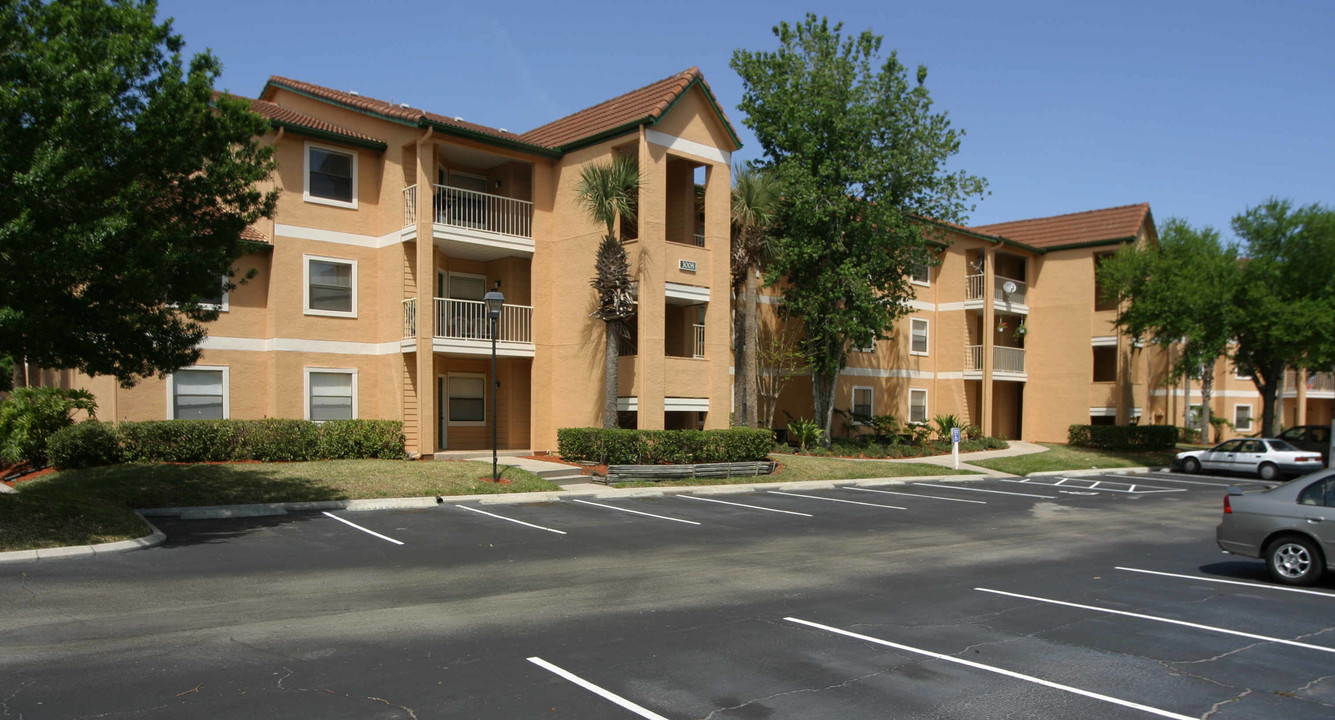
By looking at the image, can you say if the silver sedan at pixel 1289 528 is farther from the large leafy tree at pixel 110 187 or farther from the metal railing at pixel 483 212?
the metal railing at pixel 483 212

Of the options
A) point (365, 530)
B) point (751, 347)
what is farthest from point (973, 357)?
point (365, 530)

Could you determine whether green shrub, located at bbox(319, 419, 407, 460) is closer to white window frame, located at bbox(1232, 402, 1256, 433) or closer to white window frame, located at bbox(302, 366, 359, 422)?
white window frame, located at bbox(302, 366, 359, 422)

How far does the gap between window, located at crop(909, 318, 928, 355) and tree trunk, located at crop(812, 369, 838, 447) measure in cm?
672

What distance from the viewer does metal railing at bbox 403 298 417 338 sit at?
2333 centimetres

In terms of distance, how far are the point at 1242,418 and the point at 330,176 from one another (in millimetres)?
49799

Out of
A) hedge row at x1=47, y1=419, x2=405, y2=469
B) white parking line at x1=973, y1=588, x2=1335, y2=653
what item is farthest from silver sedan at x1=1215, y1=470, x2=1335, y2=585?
hedge row at x1=47, y1=419, x2=405, y2=469

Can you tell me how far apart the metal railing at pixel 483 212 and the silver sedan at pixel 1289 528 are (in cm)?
1846

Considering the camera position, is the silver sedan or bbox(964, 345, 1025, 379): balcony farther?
bbox(964, 345, 1025, 379): balcony

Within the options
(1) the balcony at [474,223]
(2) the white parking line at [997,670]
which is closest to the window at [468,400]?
(1) the balcony at [474,223]

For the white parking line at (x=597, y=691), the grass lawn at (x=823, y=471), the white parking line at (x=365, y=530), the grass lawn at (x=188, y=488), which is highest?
the grass lawn at (x=188, y=488)

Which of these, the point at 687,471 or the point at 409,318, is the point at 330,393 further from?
the point at 687,471

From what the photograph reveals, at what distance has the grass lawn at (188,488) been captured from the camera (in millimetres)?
12086

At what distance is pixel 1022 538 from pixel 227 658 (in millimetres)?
12212

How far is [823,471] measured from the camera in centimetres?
2438
